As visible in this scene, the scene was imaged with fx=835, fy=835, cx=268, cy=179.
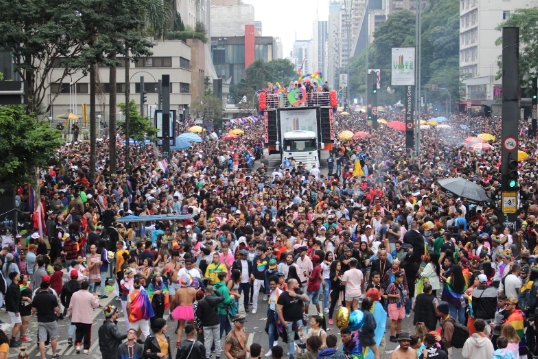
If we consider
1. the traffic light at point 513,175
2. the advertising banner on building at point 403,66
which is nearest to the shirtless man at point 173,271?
the traffic light at point 513,175

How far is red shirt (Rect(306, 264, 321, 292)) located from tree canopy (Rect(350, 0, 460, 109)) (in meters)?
89.2

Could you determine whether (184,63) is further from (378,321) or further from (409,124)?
(378,321)

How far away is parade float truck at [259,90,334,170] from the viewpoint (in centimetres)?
4291

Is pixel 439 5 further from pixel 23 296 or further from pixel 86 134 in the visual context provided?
pixel 23 296

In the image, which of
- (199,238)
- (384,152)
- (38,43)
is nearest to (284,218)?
(199,238)

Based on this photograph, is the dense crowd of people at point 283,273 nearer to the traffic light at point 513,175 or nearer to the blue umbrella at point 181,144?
the traffic light at point 513,175

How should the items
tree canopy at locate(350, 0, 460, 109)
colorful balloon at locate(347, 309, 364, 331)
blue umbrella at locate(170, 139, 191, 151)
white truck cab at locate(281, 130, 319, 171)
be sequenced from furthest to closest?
tree canopy at locate(350, 0, 460, 109) → white truck cab at locate(281, 130, 319, 171) → blue umbrella at locate(170, 139, 191, 151) → colorful balloon at locate(347, 309, 364, 331)

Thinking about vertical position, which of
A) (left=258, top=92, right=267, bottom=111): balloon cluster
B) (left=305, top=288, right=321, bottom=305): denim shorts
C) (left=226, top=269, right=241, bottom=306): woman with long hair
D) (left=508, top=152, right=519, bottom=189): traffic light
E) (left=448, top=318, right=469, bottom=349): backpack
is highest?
(left=258, top=92, right=267, bottom=111): balloon cluster

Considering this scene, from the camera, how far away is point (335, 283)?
15.0 meters

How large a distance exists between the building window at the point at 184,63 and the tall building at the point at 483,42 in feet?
107

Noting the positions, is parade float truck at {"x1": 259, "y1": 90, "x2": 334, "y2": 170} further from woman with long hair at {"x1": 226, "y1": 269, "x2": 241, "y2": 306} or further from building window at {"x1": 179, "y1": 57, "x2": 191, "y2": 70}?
building window at {"x1": 179, "y1": 57, "x2": 191, "y2": 70}

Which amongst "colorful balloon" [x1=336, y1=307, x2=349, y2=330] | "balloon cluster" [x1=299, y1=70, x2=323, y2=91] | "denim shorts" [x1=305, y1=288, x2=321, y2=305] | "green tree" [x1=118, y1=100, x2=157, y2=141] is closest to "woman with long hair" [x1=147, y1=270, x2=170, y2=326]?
"denim shorts" [x1=305, y1=288, x2=321, y2=305]

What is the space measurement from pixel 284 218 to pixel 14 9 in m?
10.7

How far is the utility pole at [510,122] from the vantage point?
1959cm
